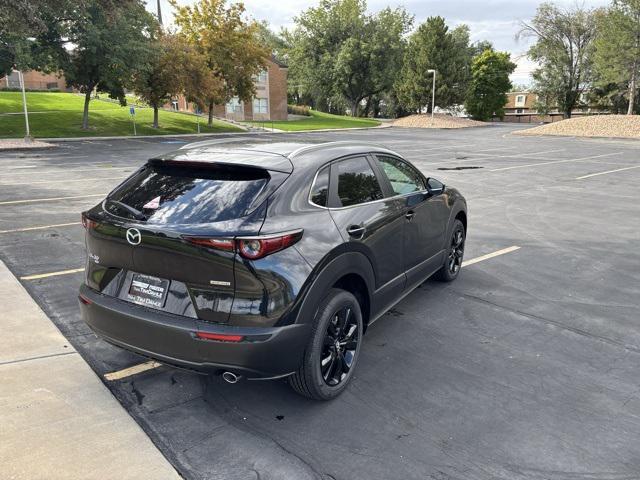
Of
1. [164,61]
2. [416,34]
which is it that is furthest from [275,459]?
[416,34]

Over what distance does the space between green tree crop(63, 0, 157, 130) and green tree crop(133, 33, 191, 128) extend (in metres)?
1.11

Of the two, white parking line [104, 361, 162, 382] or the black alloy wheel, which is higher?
the black alloy wheel

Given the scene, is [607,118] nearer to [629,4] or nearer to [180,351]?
[629,4]

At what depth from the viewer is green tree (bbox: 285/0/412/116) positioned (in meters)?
62.8

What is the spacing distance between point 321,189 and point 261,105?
55.6m

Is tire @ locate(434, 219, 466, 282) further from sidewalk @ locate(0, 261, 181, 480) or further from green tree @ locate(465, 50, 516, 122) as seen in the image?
green tree @ locate(465, 50, 516, 122)

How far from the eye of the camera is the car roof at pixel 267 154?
3.47 meters

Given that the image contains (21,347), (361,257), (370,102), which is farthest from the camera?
(370,102)

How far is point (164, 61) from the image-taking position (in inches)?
1416

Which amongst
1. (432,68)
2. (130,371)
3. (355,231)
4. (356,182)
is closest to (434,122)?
(432,68)

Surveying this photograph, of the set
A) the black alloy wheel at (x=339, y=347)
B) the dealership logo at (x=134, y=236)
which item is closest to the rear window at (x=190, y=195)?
the dealership logo at (x=134, y=236)

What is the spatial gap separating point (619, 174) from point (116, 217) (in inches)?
686

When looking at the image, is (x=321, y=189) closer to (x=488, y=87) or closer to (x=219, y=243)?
(x=219, y=243)

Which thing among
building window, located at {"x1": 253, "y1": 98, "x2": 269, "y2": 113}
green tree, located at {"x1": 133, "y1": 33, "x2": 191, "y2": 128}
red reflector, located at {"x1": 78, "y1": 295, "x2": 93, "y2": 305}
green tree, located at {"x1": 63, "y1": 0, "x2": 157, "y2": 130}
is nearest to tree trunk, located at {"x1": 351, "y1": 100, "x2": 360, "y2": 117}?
building window, located at {"x1": 253, "y1": 98, "x2": 269, "y2": 113}
